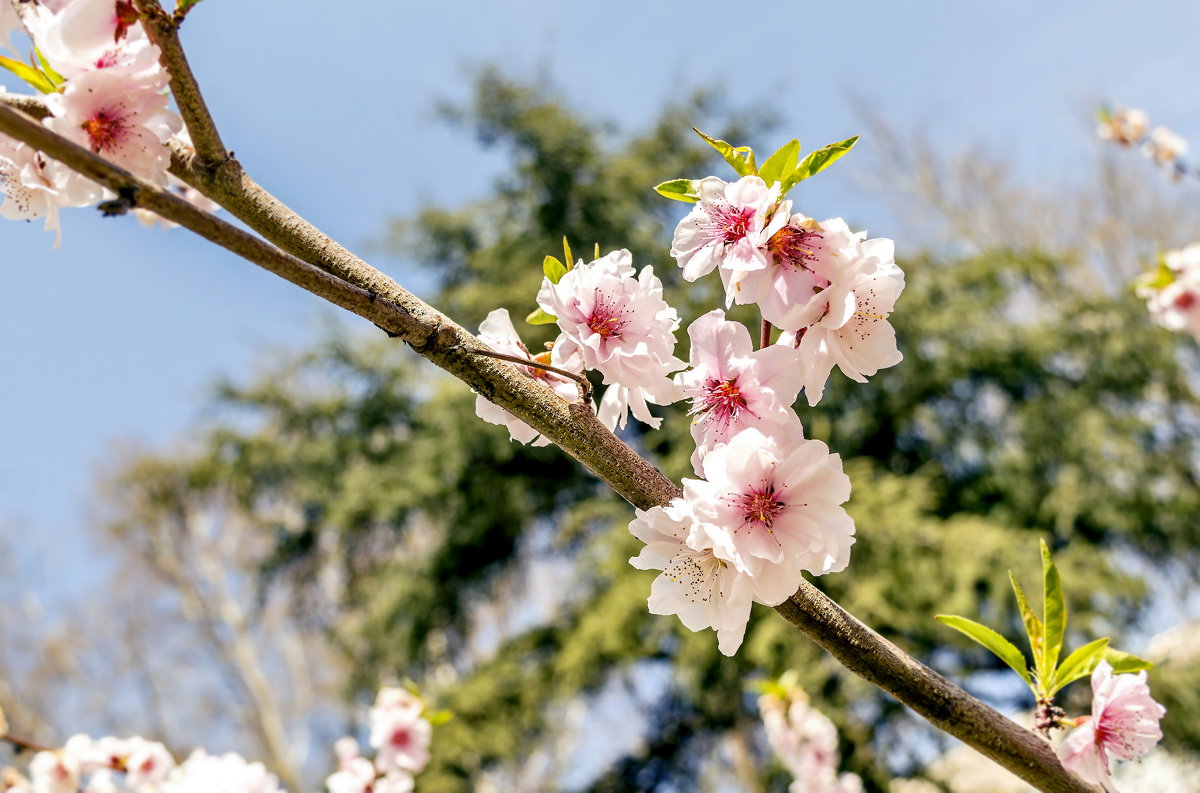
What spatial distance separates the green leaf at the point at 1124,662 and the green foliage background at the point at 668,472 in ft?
10.6

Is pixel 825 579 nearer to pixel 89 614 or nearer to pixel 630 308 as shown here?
pixel 630 308

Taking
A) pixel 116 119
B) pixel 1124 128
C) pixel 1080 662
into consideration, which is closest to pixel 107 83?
pixel 116 119

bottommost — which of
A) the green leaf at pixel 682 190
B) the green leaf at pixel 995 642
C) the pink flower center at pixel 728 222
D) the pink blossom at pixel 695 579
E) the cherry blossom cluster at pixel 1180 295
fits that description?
the green leaf at pixel 995 642

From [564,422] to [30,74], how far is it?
0.49 meters

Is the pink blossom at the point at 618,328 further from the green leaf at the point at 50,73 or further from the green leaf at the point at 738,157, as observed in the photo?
the green leaf at the point at 50,73

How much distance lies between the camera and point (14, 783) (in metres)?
1.50

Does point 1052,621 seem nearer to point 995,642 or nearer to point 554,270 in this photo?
point 995,642

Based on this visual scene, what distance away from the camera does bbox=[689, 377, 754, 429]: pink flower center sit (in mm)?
666

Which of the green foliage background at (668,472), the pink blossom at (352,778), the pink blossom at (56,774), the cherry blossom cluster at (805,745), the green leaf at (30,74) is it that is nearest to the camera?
the green leaf at (30,74)

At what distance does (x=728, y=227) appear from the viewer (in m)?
0.68

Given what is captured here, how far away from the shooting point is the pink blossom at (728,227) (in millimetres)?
645

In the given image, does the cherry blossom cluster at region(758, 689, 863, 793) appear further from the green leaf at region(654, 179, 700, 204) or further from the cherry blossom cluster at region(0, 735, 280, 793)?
the green leaf at region(654, 179, 700, 204)

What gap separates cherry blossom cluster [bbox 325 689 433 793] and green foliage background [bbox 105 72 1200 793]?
2212 millimetres

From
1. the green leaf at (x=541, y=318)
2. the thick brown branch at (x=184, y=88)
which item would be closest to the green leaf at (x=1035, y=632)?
the green leaf at (x=541, y=318)
